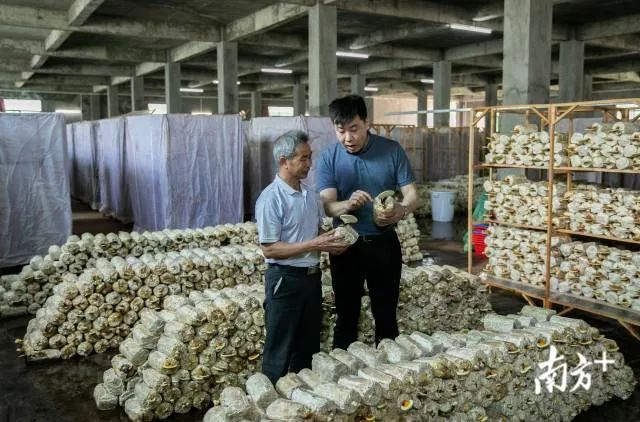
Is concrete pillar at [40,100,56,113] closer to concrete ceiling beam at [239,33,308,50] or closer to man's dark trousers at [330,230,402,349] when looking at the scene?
concrete ceiling beam at [239,33,308,50]

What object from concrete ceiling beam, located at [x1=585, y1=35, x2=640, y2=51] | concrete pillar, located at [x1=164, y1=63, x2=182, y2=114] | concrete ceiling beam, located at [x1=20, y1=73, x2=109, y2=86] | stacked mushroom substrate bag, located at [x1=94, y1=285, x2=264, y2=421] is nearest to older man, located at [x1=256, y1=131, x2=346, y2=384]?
stacked mushroom substrate bag, located at [x1=94, y1=285, x2=264, y2=421]

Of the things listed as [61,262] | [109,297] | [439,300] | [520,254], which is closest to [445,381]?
[439,300]

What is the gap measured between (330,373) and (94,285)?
3.37m

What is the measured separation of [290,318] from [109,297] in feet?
10.2

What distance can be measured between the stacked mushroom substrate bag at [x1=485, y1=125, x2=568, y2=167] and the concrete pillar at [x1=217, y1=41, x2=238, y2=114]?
39.2 ft

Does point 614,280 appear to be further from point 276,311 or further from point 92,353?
point 92,353

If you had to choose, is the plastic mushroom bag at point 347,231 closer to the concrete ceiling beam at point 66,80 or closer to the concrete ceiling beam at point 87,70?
the concrete ceiling beam at point 87,70

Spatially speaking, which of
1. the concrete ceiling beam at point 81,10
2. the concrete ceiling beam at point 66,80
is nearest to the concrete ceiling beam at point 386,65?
the concrete ceiling beam at point 81,10

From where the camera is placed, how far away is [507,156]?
7539 mm

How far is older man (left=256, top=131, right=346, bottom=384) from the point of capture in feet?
12.0

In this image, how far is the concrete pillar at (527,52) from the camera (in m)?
10.5

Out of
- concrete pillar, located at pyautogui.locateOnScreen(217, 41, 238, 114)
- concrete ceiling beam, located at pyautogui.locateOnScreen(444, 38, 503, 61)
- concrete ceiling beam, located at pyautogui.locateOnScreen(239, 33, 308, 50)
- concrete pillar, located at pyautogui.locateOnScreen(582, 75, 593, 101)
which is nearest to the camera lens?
concrete pillar, located at pyautogui.locateOnScreen(217, 41, 238, 114)

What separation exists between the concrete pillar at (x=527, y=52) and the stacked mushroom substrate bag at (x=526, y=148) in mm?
3280

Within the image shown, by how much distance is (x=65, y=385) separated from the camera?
5.23 m
